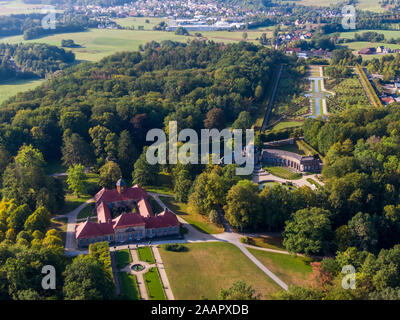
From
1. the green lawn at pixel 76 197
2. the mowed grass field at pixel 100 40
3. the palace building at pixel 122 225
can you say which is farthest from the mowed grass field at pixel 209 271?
the mowed grass field at pixel 100 40

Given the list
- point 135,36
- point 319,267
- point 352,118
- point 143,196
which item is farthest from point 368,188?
point 135,36

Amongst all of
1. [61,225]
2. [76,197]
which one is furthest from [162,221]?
[76,197]

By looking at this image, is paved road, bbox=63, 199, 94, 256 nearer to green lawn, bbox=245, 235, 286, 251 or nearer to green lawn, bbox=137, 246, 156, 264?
green lawn, bbox=137, 246, 156, 264

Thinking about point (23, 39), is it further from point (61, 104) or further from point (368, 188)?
point (368, 188)

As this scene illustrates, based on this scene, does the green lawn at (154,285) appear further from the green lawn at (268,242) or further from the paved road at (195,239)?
the green lawn at (268,242)

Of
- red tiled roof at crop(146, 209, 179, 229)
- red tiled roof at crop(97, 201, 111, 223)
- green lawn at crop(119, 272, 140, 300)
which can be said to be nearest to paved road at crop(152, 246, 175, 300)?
green lawn at crop(119, 272, 140, 300)

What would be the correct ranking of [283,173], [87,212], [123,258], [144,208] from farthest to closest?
[283,173] < [87,212] < [144,208] < [123,258]

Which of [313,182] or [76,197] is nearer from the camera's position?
[76,197]

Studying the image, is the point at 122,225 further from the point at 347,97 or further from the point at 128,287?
the point at 347,97
